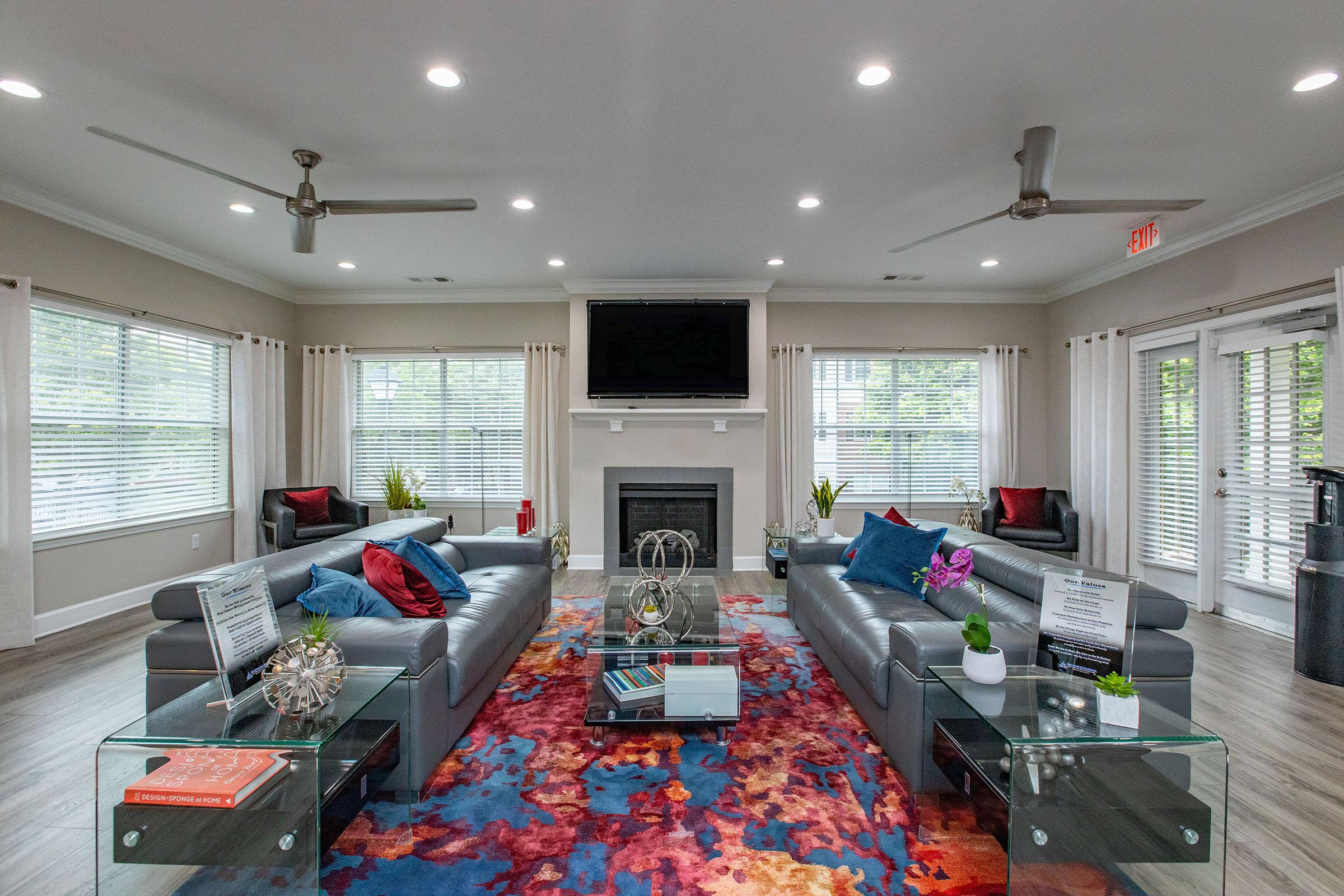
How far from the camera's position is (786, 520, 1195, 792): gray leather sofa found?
79.4 inches

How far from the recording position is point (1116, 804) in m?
1.47

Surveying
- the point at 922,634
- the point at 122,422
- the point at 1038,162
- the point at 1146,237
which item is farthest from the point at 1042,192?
the point at 122,422

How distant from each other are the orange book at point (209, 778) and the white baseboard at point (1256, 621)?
5352mm

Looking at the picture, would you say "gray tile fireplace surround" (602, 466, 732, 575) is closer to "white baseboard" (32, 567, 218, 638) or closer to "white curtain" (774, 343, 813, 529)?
"white curtain" (774, 343, 813, 529)

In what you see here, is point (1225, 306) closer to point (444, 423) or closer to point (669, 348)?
point (669, 348)

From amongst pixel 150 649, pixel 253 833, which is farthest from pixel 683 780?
pixel 150 649

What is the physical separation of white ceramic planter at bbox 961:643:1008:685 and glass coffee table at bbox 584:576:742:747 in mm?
947

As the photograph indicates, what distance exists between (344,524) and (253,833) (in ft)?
15.0

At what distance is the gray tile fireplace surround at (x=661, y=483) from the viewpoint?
5.70 meters

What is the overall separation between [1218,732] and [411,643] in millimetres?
3341

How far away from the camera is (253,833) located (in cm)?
137

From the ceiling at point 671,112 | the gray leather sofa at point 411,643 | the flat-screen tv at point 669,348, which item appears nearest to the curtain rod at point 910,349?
the flat-screen tv at point 669,348

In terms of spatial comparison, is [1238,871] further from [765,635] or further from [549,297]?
[549,297]

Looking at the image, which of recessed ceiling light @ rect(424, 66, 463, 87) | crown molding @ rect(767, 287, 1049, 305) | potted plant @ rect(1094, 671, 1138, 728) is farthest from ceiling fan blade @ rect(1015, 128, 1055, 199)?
crown molding @ rect(767, 287, 1049, 305)
